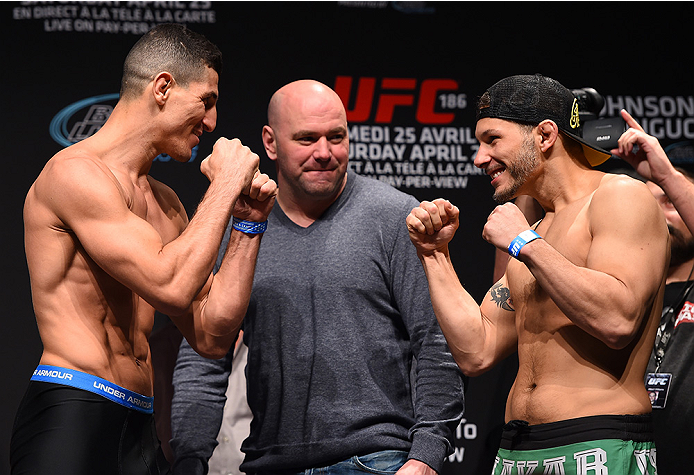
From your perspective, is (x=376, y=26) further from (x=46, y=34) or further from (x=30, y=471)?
(x=30, y=471)

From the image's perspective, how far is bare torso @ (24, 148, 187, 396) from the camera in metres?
1.90

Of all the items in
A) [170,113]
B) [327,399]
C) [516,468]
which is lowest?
[516,468]

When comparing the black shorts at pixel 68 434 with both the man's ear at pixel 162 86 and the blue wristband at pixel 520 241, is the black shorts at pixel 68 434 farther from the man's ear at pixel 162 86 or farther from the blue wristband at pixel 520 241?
the blue wristband at pixel 520 241

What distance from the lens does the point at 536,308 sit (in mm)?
2232

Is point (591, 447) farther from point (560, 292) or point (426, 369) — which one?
point (426, 369)

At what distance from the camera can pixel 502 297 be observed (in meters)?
2.44

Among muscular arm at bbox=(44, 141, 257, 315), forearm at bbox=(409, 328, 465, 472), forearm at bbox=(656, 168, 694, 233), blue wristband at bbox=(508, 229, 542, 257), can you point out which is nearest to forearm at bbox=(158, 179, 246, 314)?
muscular arm at bbox=(44, 141, 257, 315)

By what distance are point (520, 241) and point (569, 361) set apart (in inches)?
14.2

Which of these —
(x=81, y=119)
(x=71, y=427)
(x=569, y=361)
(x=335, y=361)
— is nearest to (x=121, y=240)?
(x=71, y=427)

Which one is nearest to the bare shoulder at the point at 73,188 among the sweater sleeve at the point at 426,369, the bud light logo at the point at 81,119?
the sweater sleeve at the point at 426,369

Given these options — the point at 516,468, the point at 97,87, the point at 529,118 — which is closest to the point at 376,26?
the point at 97,87

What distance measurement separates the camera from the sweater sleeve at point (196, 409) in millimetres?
2586

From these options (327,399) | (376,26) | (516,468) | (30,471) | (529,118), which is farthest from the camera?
(376,26)

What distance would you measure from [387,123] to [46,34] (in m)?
1.70
